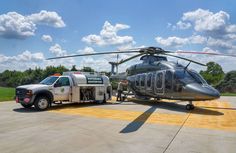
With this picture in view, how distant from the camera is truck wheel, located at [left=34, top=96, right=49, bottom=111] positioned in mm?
12961

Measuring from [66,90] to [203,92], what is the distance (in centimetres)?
735

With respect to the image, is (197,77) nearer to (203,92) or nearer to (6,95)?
(203,92)

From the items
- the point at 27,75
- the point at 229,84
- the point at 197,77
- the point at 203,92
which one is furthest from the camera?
the point at 27,75

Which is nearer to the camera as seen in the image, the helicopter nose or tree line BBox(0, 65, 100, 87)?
the helicopter nose

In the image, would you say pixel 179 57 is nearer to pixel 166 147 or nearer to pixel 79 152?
pixel 166 147

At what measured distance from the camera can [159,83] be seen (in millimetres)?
15352

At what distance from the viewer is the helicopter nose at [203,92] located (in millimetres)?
12555

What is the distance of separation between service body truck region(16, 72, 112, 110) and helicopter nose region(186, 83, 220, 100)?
236 inches

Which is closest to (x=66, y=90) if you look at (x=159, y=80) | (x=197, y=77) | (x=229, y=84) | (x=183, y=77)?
(x=159, y=80)

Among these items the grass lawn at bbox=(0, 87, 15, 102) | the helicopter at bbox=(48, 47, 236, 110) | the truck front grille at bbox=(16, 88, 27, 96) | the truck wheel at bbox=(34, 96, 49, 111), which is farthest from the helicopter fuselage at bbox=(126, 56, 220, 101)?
the grass lawn at bbox=(0, 87, 15, 102)

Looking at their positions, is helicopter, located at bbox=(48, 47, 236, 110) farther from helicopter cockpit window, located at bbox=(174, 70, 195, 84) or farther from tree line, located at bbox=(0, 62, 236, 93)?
tree line, located at bbox=(0, 62, 236, 93)

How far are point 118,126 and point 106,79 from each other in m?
8.75

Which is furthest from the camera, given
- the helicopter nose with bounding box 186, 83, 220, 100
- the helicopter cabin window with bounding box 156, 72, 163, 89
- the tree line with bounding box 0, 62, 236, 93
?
the tree line with bounding box 0, 62, 236, 93

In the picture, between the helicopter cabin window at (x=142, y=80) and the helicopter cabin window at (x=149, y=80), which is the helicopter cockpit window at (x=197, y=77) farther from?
the helicopter cabin window at (x=142, y=80)
